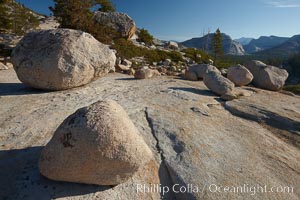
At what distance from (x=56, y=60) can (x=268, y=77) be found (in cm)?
1169

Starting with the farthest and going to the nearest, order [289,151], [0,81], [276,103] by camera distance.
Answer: [0,81] → [276,103] → [289,151]

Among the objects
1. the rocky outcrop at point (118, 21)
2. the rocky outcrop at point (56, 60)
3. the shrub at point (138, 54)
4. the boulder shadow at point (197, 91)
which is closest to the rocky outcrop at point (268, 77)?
the boulder shadow at point (197, 91)

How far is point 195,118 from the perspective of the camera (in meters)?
8.09

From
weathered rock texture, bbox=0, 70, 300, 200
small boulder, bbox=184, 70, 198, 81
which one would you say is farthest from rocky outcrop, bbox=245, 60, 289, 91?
small boulder, bbox=184, 70, 198, 81

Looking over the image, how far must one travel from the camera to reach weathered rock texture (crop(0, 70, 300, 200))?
4.91 m

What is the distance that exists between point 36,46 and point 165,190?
8.10 meters

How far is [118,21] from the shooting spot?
30.9m

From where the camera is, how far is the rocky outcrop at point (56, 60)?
943 cm

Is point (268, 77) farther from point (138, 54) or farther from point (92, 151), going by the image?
point (138, 54)

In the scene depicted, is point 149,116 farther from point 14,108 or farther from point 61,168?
point 14,108

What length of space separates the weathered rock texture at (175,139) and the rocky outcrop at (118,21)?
20775 millimetres

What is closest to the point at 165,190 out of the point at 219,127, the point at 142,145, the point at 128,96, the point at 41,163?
the point at 142,145

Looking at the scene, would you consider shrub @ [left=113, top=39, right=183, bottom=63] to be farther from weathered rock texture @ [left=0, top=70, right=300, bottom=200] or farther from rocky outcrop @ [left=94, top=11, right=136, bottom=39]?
weathered rock texture @ [left=0, top=70, right=300, bottom=200]

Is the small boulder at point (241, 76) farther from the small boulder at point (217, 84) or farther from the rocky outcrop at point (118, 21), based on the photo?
the rocky outcrop at point (118, 21)
